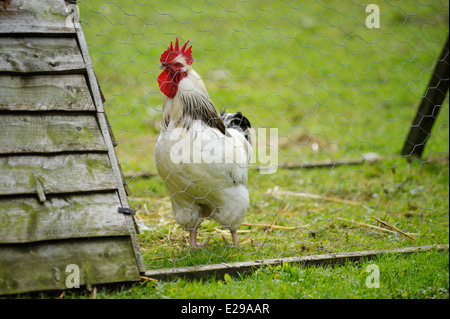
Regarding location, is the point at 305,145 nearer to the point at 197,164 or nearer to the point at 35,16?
the point at 197,164

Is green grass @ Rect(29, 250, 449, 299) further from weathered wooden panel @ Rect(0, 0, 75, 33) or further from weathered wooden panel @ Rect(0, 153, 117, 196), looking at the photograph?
weathered wooden panel @ Rect(0, 0, 75, 33)

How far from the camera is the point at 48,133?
227 centimetres

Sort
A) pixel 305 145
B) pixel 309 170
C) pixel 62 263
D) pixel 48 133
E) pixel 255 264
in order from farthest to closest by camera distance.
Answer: pixel 305 145
pixel 309 170
pixel 255 264
pixel 48 133
pixel 62 263

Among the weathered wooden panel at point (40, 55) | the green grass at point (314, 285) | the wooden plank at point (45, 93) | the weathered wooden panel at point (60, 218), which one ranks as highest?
the weathered wooden panel at point (40, 55)

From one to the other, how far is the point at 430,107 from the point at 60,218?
12.1ft

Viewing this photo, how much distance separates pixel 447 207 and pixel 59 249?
3.17 meters

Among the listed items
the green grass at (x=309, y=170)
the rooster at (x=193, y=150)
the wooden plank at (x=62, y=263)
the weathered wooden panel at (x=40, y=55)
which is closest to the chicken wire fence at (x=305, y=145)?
the green grass at (x=309, y=170)

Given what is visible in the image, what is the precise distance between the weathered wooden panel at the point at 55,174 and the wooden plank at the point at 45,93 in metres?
0.26

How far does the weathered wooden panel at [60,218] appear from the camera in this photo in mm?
2115

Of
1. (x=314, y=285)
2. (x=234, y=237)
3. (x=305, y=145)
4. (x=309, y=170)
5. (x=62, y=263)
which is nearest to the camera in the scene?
(x=62, y=263)

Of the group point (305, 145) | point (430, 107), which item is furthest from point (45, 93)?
point (430, 107)

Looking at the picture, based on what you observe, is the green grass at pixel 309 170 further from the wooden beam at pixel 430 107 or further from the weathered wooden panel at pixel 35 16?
the weathered wooden panel at pixel 35 16

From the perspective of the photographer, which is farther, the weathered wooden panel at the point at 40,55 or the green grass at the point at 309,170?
the green grass at the point at 309,170
